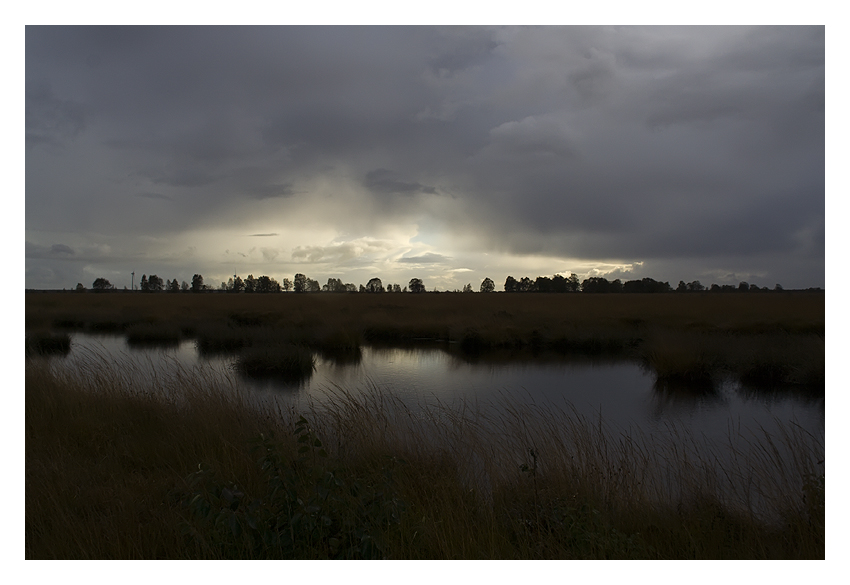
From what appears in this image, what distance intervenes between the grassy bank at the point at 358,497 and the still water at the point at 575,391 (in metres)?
2.82

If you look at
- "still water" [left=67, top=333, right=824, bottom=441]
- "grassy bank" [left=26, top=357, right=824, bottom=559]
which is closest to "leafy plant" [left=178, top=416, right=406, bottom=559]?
"grassy bank" [left=26, top=357, right=824, bottom=559]

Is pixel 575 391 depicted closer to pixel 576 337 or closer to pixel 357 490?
pixel 576 337

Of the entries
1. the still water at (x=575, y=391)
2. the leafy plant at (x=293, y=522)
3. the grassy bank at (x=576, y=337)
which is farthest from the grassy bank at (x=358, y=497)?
the grassy bank at (x=576, y=337)

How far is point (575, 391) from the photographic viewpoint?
12.3 metres

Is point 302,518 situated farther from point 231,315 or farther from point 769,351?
point 231,315

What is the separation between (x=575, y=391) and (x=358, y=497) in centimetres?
981

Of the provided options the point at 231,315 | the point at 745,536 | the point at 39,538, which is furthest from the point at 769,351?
the point at 231,315

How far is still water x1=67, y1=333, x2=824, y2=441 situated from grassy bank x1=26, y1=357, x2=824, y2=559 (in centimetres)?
282

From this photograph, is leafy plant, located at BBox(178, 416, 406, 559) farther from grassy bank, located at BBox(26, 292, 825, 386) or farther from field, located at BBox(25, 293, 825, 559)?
grassy bank, located at BBox(26, 292, 825, 386)

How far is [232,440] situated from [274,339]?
45.9ft

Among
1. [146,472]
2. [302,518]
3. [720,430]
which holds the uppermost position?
[302,518]

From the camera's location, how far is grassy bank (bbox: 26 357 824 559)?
343cm

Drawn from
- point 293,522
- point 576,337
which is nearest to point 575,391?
point 576,337

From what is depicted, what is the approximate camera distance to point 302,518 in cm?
332
